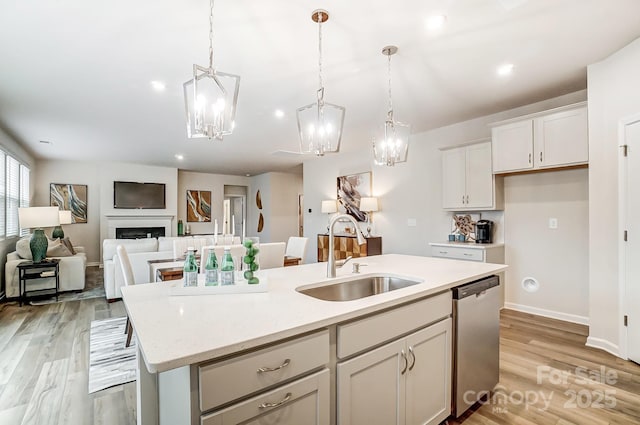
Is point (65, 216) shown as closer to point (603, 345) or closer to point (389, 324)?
point (389, 324)

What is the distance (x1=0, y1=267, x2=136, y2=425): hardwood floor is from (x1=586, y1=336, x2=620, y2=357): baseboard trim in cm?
379

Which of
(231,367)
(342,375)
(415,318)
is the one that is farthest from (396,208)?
(231,367)

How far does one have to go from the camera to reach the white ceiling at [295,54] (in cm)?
208

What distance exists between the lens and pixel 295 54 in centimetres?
262

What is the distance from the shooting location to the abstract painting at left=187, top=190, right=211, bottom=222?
931 centimetres

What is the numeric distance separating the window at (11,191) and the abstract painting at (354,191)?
5621 millimetres

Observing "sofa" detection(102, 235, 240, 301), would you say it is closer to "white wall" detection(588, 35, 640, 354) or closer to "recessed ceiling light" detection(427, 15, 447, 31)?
"recessed ceiling light" detection(427, 15, 447, 31)

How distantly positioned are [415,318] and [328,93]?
264cm

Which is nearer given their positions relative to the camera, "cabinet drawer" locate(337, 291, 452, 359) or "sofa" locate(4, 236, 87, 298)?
"cabinet drawer" locate(337, 291, 452, 359)

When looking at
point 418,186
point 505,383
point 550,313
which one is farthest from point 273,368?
point 418,186

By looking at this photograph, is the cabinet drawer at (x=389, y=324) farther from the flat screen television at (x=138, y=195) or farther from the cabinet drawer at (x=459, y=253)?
the flat screen television at (x=138, y=195)

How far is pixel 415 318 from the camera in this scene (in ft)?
5.18

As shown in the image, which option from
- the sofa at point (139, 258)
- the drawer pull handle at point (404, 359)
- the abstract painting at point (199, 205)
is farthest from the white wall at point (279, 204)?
the drawer pull handle at point (404, 359)

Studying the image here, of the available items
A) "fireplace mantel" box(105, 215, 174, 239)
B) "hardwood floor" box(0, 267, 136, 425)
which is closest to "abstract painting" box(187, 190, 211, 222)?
"fireplace mantel" box(105, 215, 174, 239)
